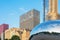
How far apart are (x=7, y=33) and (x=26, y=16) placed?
123ft

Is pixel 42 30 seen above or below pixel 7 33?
above

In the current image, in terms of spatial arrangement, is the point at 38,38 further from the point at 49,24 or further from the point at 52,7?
the point at 52,7

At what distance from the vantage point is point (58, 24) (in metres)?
1.62

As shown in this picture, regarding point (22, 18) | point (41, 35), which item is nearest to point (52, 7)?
point (41, 35)

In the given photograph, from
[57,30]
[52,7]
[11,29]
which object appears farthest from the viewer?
[11,29]

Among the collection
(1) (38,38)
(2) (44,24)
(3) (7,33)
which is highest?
(2) (44,24)

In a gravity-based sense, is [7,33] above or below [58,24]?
below

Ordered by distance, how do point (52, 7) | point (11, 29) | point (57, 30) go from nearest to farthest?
1. point (57, 30)
2. point (52, 7)
3. point (11, 29)

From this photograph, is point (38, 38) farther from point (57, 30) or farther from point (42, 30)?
point (57, 30)

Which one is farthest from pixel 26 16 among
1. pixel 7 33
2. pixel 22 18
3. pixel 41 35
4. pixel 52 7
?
pixel 41 35

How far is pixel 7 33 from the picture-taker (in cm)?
7100

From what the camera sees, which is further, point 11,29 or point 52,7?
point 11,29

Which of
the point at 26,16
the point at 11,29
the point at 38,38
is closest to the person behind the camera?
the point at 38,38

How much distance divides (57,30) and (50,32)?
0.22ft
